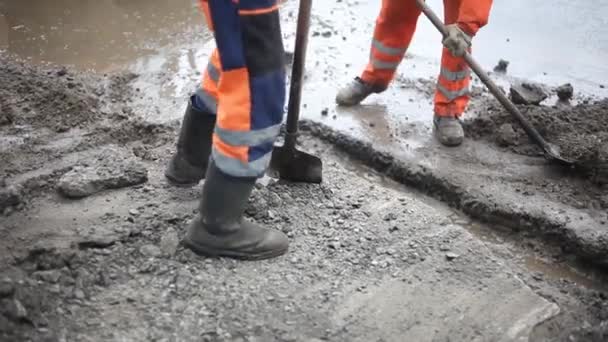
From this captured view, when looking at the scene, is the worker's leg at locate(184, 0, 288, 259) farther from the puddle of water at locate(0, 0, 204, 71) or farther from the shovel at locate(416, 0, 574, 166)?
the puddle of water at locate(0, 0, 204, 71)

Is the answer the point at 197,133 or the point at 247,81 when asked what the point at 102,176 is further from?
the point at 247,81

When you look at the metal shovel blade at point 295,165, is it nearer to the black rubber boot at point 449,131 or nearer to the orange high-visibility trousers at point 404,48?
the black rubber boot at point 449,131

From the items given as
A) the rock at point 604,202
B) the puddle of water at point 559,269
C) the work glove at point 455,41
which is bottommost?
the puddle of water at point 559,269

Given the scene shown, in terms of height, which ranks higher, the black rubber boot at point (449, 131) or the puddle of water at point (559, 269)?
the black rubber boot at point (449, 131)

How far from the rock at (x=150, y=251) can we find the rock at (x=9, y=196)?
691mm

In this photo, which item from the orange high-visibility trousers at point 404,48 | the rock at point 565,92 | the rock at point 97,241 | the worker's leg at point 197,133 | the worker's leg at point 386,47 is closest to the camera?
the rock at point 97,241

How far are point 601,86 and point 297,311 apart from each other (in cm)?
320

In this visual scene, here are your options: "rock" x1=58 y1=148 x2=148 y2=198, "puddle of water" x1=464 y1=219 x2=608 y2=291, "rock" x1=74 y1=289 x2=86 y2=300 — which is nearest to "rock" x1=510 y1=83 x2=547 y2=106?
"puddle of water" x1=464 y1=219 x2=608 y2=291

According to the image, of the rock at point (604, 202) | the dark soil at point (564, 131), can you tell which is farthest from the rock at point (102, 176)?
the rock at point (604, 202)

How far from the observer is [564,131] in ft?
11.6

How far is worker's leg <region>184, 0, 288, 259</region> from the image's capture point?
1961mm

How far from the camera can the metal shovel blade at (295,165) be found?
2871mm

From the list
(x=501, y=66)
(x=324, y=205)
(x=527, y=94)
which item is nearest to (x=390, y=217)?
(x=324, y=205)

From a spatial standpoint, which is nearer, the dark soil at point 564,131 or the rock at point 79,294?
the rock at point 79,294
